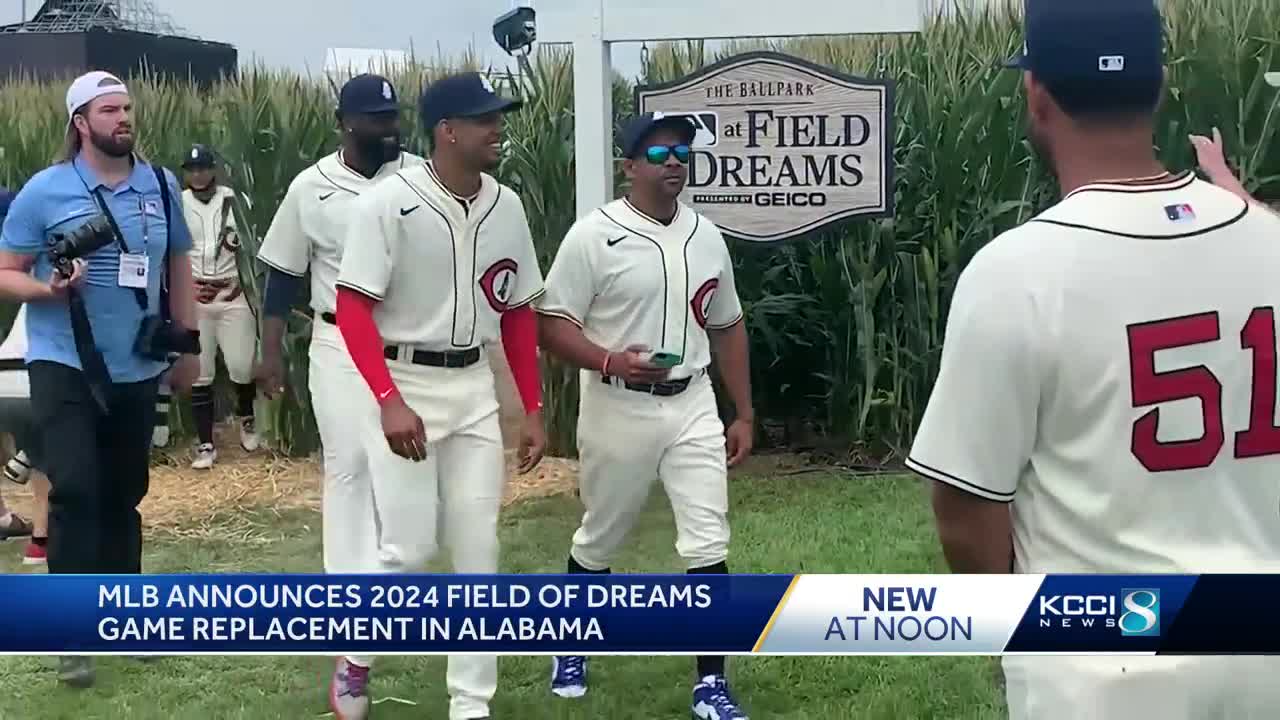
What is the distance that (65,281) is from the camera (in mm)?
3928

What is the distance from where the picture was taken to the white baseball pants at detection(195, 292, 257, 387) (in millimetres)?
6941

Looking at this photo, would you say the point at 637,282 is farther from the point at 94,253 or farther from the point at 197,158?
the point at 197,158

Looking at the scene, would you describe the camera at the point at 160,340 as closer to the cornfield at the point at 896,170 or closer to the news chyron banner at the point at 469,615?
the news chyron banner at the point at 469,615

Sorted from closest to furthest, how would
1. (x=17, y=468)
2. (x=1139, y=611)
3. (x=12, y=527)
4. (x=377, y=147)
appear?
(x=1139, y=611)
(x=377, y=147)
(x=12, y=527)
(x=17, y=468)

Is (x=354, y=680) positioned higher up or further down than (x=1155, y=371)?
A: further down

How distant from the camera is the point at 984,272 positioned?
1714mm

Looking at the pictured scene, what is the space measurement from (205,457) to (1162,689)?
18.3 feet

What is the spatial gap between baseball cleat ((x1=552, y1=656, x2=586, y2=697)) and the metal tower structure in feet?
7.37

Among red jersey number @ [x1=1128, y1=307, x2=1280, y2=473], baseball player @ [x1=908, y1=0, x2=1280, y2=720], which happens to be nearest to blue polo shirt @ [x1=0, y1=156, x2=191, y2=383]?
baseball player @ [x1=908, y1=0, x2=1280, y2=720]

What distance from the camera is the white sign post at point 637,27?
464cm

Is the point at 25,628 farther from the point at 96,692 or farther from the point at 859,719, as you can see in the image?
the point at 859,719

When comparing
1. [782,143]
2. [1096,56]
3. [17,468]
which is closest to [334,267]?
[782,143]

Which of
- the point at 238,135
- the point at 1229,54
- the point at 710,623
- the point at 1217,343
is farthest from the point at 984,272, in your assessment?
the point at 238,135

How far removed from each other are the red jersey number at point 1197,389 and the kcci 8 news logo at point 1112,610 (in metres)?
0.36
